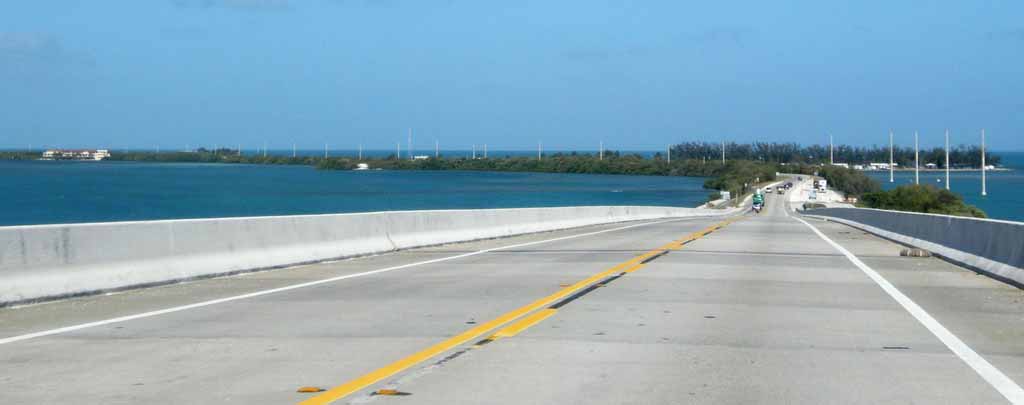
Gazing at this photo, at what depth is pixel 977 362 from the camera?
902 cm

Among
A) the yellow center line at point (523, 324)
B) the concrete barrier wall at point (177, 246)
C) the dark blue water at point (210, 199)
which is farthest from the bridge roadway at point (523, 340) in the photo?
the dark blue water at point (210, 199)

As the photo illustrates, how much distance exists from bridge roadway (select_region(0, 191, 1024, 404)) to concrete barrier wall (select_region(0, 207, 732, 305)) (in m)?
0.38

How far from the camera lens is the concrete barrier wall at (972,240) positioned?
15.7 m

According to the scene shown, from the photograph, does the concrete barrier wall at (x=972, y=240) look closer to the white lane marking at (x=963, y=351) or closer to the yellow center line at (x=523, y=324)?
the white lane marking at (x=963, y=351)

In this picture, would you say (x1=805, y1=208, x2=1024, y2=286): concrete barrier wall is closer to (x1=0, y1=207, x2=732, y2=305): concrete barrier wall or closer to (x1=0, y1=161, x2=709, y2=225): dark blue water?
(x1=0, y1=207, x2=732, y2=305): concrete barrier wall

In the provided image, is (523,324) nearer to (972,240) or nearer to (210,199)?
(972,240)

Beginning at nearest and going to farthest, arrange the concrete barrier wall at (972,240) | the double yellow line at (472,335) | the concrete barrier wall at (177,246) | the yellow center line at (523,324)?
the double yellow line at (472,335) → the yellow center line at (523,324) → the concrete barrier wall at (177,246) → the concrete barrier wall at (972,240)

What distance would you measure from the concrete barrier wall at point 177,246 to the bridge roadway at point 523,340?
1.25ft

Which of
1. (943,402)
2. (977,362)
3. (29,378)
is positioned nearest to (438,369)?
(29,378)

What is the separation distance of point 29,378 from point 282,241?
10047mm

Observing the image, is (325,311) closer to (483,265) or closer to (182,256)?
(182,256)

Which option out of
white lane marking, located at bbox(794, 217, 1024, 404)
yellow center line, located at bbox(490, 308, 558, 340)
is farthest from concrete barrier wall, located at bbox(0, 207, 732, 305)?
white lane marking, located at bbox(794, 217, 1024, 404)

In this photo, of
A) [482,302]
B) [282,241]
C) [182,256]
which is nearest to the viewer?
[482,302]

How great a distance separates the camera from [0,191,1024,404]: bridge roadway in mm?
7777
